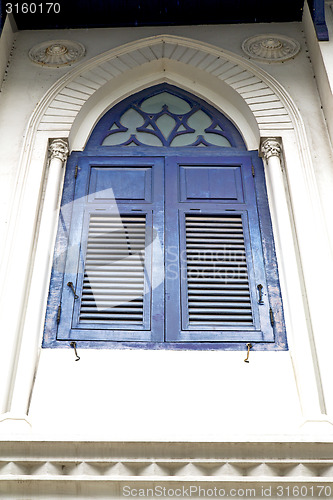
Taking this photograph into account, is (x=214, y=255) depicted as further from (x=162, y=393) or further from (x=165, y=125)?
(x=165, y=125)

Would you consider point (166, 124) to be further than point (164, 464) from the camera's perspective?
Yes

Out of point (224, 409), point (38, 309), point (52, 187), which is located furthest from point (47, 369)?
point (52, 187)

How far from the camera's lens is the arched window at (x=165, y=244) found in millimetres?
5203

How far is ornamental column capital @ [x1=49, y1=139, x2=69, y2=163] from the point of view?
20.7 feet

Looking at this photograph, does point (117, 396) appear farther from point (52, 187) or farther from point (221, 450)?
point (52, 187)

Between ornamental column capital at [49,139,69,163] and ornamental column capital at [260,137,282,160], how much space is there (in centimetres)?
184

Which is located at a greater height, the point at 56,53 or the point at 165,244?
the point at 56,53

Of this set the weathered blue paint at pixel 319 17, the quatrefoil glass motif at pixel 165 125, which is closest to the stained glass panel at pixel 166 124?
the quatrefoil glass motif at pixel 165 125

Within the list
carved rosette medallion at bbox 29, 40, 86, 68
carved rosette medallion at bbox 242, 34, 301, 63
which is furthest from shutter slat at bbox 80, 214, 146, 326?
carved rosette medallion at bbox 242, 34, 301, 63

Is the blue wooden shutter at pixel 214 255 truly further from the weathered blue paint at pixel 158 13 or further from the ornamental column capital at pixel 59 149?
the weathered blue paint at pixel 158 13

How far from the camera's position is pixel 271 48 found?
23.6 feet

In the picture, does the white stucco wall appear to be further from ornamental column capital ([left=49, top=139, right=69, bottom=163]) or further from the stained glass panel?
the stained glass panel

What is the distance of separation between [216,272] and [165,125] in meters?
2.06

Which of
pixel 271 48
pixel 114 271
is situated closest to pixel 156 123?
pixel 271 48
